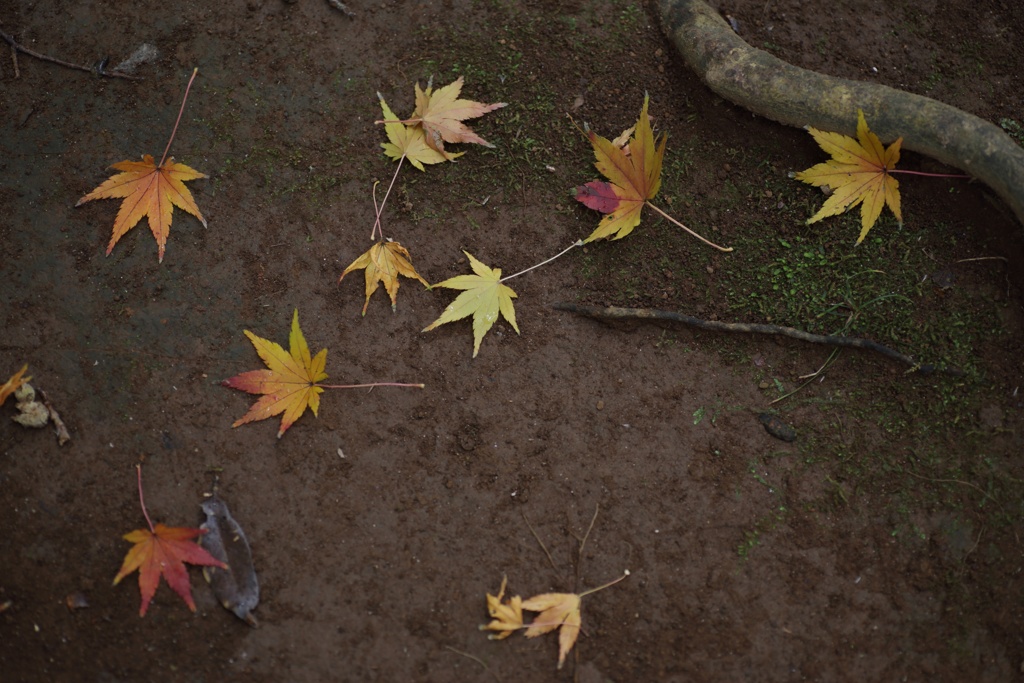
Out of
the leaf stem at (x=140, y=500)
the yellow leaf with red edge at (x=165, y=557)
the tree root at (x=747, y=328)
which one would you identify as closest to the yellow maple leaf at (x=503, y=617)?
the yellow leaf with red edge at (x=165, y=557)

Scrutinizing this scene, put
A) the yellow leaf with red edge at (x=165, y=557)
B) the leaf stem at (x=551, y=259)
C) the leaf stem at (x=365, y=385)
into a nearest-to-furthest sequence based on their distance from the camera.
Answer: the yellow leaf with red edge at (x=165, y=557)
the leaf stem at (x=365, y=385)
the leaf stem at (x=551, y=259)

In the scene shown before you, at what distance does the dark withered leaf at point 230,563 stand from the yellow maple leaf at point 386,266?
85 centimetres

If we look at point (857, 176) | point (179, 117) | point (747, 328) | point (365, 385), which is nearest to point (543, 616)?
point (365, 385)

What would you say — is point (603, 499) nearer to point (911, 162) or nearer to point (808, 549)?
point (808, 549)

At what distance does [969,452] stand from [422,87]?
2439mm

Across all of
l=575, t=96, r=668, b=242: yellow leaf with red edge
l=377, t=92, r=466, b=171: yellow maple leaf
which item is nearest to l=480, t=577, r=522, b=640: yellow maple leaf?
l=575, t=96, r=668, b=242: yellow leaf with red edge

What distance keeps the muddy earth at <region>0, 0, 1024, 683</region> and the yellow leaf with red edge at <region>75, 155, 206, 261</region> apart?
0.22 feet

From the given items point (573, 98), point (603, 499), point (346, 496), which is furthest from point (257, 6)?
point (603, 499)

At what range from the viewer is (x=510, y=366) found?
257 centimetres

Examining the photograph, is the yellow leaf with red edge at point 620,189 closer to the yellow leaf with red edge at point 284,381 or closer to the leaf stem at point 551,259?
the leaf stem at point 551,259

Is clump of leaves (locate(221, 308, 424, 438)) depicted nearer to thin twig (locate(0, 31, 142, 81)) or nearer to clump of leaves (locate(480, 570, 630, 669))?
clump of leaves (locate(480, 570, 630, 669))

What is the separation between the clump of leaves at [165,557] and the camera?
2.28 meters

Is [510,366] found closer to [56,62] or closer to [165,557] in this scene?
[165,557]

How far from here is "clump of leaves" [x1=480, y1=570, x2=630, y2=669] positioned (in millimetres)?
2326
